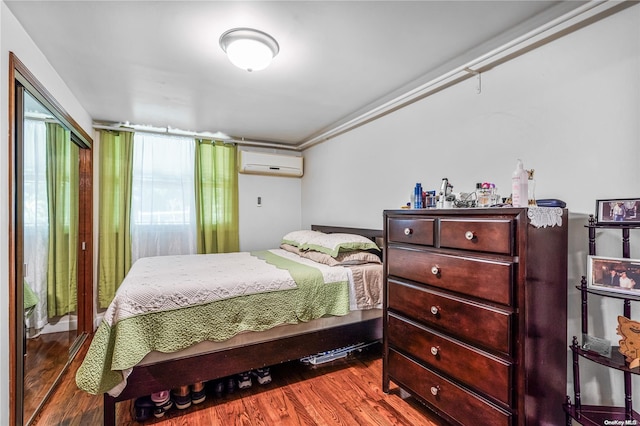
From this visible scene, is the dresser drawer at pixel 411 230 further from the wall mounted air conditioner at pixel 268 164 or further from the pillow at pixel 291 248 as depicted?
the wall mounted air conditioner at pixel 268 164

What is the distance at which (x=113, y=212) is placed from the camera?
11.6 ft

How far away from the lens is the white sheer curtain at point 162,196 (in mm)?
3670

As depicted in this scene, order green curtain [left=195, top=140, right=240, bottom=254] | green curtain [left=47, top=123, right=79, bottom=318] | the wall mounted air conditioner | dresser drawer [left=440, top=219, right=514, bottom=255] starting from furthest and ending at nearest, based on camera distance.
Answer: the wall mounted air conditioner < green curtain [left=195, top=140, right=240, bottom=254] < green curtain [left=47, top=123, right=79, bottom=318] < dresser drawer [left=440, top=219, right=514, bottom=255]

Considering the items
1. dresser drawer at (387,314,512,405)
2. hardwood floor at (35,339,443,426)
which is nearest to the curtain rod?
hardwood floor at (35,339,443,426)

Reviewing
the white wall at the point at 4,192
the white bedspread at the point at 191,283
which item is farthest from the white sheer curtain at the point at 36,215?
the white bedspread at the point at 191,283

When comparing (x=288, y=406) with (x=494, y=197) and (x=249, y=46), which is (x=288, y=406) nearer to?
(x=494, y=197)

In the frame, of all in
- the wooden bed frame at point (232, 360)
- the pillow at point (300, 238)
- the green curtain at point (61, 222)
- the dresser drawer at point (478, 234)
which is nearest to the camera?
the dresser drawer at point (478, 234)

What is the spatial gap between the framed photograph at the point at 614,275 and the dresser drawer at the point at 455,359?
568 mm

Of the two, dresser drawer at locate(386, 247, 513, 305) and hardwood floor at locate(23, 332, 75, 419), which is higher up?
dresser drawer at locate(386, 247, 513, 305)

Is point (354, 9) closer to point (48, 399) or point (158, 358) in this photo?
point (158, 358)

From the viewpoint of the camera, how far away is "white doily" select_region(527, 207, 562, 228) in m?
1.35

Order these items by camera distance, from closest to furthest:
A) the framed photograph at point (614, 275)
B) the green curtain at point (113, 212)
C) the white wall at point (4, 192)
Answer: the framed photograph at point (614, 275) → the white wall at point (4, 192) → the green curtain at point (113, 212)

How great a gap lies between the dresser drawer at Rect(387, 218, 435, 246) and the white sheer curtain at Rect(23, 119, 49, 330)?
7.36ft

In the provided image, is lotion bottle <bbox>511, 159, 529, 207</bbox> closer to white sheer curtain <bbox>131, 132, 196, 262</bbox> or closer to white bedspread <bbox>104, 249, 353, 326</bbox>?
white bedspread <bbox>104, 249, 353, 326</bbox>
